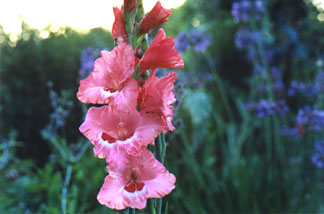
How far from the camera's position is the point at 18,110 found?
446 cm

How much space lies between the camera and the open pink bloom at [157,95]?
867 mm

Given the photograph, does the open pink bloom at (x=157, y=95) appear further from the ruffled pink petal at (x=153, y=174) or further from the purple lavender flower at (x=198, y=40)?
the purple lavender flower at (x=198, y=40)

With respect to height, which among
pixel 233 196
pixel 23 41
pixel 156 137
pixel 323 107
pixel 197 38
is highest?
pixel 23 41

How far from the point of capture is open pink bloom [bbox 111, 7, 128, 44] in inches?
35.1

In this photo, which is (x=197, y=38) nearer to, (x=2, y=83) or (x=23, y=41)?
(x=23, y=41)

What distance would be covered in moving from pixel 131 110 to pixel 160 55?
175 millimetres

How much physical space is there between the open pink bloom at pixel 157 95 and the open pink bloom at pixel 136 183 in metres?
0.12

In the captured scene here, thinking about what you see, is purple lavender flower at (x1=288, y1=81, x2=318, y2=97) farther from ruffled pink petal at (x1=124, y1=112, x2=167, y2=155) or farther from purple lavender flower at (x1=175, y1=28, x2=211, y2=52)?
ruffled pink petal at (x1=124, y1=112, x2=167, y2=155)

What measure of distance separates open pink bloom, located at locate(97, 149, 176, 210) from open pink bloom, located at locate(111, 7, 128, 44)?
317 millimetres

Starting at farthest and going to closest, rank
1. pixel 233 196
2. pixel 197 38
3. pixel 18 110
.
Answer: pixel 18 110 < pixel 197 38 < pixel 233 196

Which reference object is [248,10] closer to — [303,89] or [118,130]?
[303,89]

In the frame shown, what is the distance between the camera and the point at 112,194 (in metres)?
0.84

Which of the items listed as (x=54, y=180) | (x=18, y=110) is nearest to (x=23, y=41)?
(x=18, y=110)

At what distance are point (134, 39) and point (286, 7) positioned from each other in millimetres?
4425
